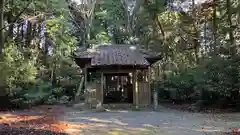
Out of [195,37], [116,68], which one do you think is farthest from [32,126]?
[195,37]

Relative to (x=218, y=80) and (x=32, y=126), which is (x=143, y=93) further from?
(x=32, y=126)

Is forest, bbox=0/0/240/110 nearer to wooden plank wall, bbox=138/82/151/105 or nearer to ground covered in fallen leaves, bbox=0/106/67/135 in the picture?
wooden plank wall, bbox=138/82/151/105

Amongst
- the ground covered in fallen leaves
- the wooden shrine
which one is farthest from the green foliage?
the ground covered in fallen leaves

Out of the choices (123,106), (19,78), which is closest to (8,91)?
(19,78)

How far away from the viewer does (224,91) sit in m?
16.8

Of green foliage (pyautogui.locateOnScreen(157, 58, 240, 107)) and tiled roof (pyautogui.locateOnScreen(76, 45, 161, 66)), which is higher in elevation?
tiled roof (pyautogui.locateOnScreen(76, 45, 161, 66))

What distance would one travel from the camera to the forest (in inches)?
711

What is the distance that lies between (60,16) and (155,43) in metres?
8.69

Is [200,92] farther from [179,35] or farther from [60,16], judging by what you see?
[60,16]

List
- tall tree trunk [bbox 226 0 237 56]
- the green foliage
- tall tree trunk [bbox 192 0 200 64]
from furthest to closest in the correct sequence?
1. tall tree trunk [bbox 192 0 200 64]
2. tall tree trunk [bbox 226 0 237 56]
3. the green foliage

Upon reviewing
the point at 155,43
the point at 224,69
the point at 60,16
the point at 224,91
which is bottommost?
the point at 224,91

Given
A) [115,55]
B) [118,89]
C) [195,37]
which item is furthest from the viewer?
[195,37]

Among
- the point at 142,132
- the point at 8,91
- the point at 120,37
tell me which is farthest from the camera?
the point at 120,37

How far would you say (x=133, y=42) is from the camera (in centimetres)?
3108
